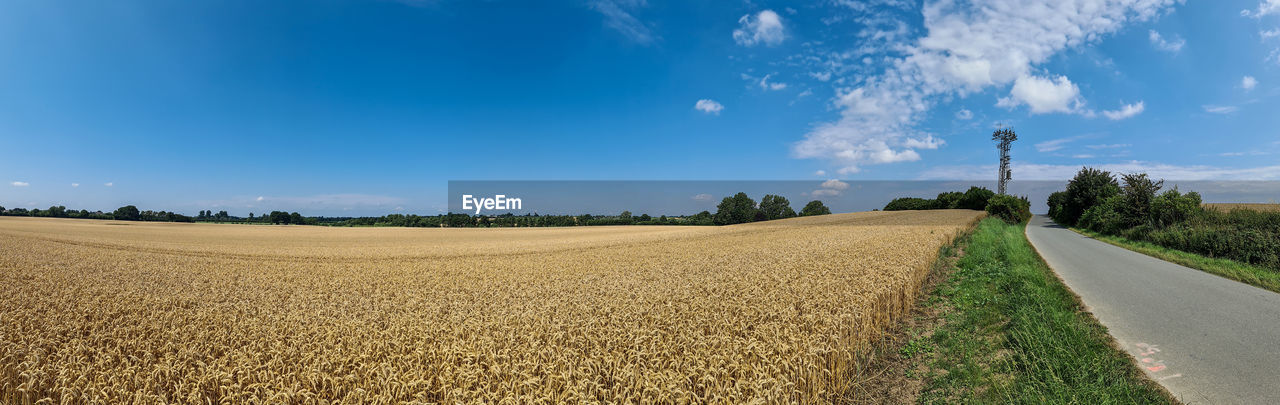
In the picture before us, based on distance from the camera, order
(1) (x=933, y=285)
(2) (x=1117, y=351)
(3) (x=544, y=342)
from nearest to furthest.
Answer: (3) (x=544, y=342), (2) (x=1117, y=351), (1) (x=933, y=285)

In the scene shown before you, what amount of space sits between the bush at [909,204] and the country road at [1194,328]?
95131 mm

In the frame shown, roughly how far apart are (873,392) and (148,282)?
47.3 feet

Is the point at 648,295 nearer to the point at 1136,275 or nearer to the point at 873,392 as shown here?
the point at 873,392

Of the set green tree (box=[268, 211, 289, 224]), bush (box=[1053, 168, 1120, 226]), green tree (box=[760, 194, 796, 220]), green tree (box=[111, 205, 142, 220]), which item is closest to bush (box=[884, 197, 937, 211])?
green tree (box=[760, 194, 796, 220])

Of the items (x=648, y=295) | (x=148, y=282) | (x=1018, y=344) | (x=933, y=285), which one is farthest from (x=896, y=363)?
(x=148, y=282)

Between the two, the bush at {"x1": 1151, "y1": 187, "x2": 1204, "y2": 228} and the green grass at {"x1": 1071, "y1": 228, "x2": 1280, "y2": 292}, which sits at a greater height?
the bush at {"x1": 1151, "y1": 187, "x2": 1204, "y2": 228}

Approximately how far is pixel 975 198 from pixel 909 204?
14.1m

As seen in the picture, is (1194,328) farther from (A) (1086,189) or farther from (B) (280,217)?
(B) (280,217)

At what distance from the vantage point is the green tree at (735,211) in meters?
86.1

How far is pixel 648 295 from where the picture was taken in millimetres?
6867

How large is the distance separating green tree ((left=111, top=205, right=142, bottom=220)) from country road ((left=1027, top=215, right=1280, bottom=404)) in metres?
122

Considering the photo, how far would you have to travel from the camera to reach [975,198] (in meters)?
85.4

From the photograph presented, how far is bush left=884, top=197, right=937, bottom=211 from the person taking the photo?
9612 cm

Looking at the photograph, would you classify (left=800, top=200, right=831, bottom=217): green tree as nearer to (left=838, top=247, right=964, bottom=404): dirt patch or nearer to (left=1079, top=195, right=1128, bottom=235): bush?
(left=1079, top=195, right=1128, bottom=235): bush
